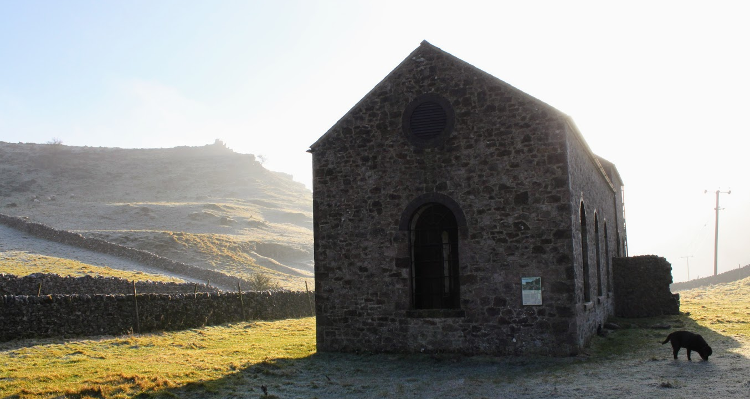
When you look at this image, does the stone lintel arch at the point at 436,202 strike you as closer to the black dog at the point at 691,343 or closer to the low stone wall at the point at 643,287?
the black dog at the point at 691,343

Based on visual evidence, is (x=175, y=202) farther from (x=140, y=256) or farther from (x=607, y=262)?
(x=607, y=262)

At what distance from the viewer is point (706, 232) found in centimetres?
19075

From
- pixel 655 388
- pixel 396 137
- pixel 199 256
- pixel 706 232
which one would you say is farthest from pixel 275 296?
pixel 706 232

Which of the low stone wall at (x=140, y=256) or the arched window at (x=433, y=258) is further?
the low stone wall at (x=140, y=256)

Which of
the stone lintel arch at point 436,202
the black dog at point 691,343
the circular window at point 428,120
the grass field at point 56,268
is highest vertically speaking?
the circular window at point 428,120

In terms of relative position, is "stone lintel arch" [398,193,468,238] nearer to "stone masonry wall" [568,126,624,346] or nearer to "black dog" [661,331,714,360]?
"stone masonry wall" [568,126,624,346]

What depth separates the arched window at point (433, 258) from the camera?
14.9 metres

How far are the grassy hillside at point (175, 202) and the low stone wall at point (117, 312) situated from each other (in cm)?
1938

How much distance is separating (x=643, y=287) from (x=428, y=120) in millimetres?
12371

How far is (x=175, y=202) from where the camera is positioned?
281 feet

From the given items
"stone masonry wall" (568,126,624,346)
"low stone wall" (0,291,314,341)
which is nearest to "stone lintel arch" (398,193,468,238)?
"stone masonry wall" (568,126,624,346)

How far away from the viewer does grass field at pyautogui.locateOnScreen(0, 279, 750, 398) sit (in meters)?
10.3

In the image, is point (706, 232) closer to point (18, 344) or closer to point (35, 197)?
point (35, 197)

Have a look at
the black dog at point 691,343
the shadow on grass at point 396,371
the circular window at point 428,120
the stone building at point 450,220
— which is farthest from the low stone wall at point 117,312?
the black dog at point 691,343
